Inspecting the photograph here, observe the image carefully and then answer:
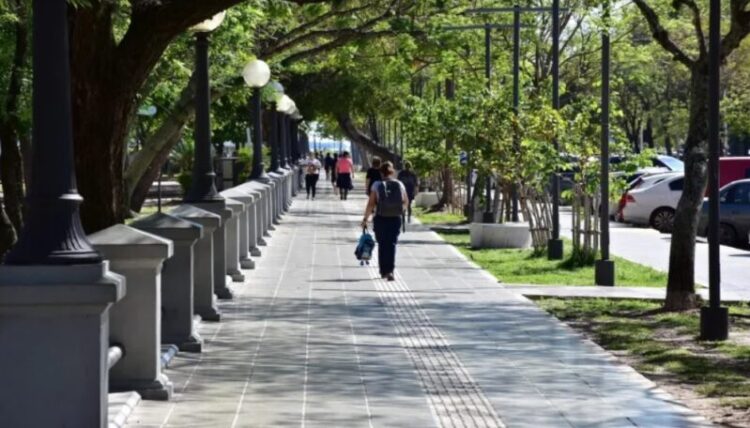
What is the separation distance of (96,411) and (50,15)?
1919 mm

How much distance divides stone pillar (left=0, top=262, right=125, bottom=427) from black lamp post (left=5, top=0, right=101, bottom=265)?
0.12m

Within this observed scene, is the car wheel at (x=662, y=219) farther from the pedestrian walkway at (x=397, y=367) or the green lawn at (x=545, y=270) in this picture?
the pedestrian walkway at (x=397, y=367)

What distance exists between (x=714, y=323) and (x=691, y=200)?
2.61 metres

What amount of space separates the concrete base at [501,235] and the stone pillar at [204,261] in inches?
553

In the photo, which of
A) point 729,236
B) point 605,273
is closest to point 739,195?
point 729,236

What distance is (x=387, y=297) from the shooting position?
18938 millimetres

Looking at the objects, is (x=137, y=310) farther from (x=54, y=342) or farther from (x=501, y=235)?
(x=501, y=235)

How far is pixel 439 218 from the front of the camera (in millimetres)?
43375

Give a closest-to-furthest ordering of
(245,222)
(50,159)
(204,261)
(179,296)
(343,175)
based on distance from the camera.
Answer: (50,159), (179,296), (204,261), (245,222), (343,175)

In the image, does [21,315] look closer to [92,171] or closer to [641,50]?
[92,171]

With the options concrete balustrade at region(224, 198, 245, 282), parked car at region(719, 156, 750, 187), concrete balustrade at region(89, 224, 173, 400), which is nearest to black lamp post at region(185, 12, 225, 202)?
concrete balustrade at region(224, 198, 245, 282)

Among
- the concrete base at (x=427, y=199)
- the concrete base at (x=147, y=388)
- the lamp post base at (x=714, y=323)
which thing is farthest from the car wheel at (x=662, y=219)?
the concrete base at (x=147, y=388)

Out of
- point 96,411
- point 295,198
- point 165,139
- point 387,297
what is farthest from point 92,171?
point 295,198

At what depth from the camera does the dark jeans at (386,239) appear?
842 inches
